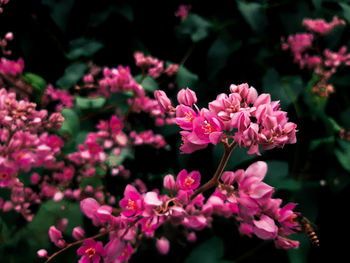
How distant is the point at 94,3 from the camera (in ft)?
3.60

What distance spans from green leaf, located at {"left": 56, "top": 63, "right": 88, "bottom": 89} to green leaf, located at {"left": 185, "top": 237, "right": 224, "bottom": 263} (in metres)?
0.65

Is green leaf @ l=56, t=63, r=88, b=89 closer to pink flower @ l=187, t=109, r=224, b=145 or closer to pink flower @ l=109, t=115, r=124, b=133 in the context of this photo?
pink flower @ l=109, t=115, r=124, b=133

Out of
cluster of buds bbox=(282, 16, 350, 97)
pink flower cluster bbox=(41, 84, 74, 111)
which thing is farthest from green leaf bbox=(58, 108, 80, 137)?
cluster of buds bbox=(282, 16, 350, 97)

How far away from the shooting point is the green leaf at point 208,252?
0.90 m

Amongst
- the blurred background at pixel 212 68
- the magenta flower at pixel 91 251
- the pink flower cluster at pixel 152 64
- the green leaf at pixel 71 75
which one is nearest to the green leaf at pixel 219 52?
the blurred background at pixel 212 68

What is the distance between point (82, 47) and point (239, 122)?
0.81m

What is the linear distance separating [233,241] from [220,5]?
2.65 feet

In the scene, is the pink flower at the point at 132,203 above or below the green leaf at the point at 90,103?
above

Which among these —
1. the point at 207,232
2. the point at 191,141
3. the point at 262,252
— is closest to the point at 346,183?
the point at 262,252

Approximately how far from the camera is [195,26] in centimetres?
105

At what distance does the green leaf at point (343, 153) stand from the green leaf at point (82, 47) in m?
0.83

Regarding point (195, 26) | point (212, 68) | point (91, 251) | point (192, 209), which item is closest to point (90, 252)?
point (91, 251)

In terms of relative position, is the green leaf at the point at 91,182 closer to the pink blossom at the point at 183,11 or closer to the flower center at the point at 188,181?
the flower center at the point at 188,181

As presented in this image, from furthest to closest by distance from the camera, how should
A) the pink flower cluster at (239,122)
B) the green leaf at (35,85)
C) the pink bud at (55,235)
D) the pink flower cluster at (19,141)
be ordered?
the green leaf at (35,85) < the pink flower cluster at (19,141) < the pink bud at (55,235) < the pink flower cluster at (239,122)
